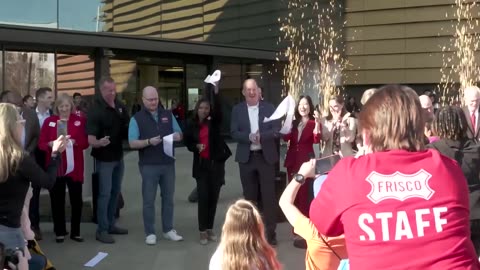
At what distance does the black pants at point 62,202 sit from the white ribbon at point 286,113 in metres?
2.51

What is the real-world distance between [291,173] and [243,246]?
4.17m

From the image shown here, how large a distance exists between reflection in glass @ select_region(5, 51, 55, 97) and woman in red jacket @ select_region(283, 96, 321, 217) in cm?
965

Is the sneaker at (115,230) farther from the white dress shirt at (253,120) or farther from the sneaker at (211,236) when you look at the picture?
the white dress shirt at (253,120)

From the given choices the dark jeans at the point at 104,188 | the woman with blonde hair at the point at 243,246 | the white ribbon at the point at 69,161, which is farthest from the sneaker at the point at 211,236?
the woman with blonde hair at the point at 243,246

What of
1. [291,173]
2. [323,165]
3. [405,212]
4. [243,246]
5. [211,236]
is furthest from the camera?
[291,173]

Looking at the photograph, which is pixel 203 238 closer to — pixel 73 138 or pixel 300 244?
pixel 300 244

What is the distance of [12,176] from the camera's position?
13.7ft

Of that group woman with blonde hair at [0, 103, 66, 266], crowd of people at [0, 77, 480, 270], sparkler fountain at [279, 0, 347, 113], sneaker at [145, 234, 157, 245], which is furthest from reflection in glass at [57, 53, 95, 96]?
woman with blonde hair at [0, 103, 66, 266]

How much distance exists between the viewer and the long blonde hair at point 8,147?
13.5 ft

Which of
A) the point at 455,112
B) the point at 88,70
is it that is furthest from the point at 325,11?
the point at 455,112

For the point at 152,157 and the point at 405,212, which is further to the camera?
the point at 152,157

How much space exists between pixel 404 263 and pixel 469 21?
21.8 metres

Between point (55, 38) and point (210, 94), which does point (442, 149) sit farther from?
point (55, 38)

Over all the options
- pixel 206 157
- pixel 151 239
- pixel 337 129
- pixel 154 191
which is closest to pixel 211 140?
pixel 206 157
